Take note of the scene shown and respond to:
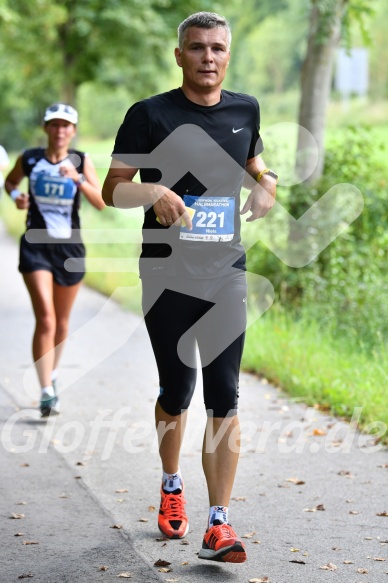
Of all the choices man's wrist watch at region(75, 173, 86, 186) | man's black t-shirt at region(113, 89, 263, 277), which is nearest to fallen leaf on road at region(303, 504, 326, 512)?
man's black t-shirt at region(113, 89, 263, 277)

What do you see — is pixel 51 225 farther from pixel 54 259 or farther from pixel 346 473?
pixel 346 473

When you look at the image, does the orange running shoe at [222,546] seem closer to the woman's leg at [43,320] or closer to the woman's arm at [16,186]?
the woman's leg at [43,320]

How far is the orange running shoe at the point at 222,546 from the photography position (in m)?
4.77

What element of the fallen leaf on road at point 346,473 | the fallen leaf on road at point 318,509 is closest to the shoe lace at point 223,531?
the fallen leaf on road at point 318,509

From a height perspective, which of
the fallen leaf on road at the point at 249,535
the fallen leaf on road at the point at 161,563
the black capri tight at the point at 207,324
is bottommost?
the fallen leaf on road at the point at 161,563

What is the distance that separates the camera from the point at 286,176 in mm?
11695

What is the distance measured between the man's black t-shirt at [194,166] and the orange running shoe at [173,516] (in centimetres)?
110

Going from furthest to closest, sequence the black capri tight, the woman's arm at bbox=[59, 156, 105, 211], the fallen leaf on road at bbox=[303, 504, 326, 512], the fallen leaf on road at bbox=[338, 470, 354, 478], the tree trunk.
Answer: the tree trunk → the woman's arm at bbox=[59, 156, 105, 211] → the fallen leaf on road at bbox=[338, 470, 354, 478] → the fallen leaf on road at bbox=[303, 504, 326, 512] → the black capri tight

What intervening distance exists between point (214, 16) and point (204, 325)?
1339mm

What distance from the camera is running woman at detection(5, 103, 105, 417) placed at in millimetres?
8109

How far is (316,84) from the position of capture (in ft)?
39.9

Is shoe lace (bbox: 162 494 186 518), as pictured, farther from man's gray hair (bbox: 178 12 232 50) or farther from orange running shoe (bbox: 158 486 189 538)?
man's gray hair (bbox: 178 12 232 50)

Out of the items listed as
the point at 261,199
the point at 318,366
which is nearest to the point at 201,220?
the point at 261,199

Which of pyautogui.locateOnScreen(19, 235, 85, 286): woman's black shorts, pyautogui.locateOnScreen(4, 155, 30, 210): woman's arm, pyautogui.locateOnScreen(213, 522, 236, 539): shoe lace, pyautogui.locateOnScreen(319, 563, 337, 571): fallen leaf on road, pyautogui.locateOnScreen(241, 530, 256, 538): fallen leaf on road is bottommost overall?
pyautogui.locateOnScreen(319, 563, 337, 571): fallen leaf on road
